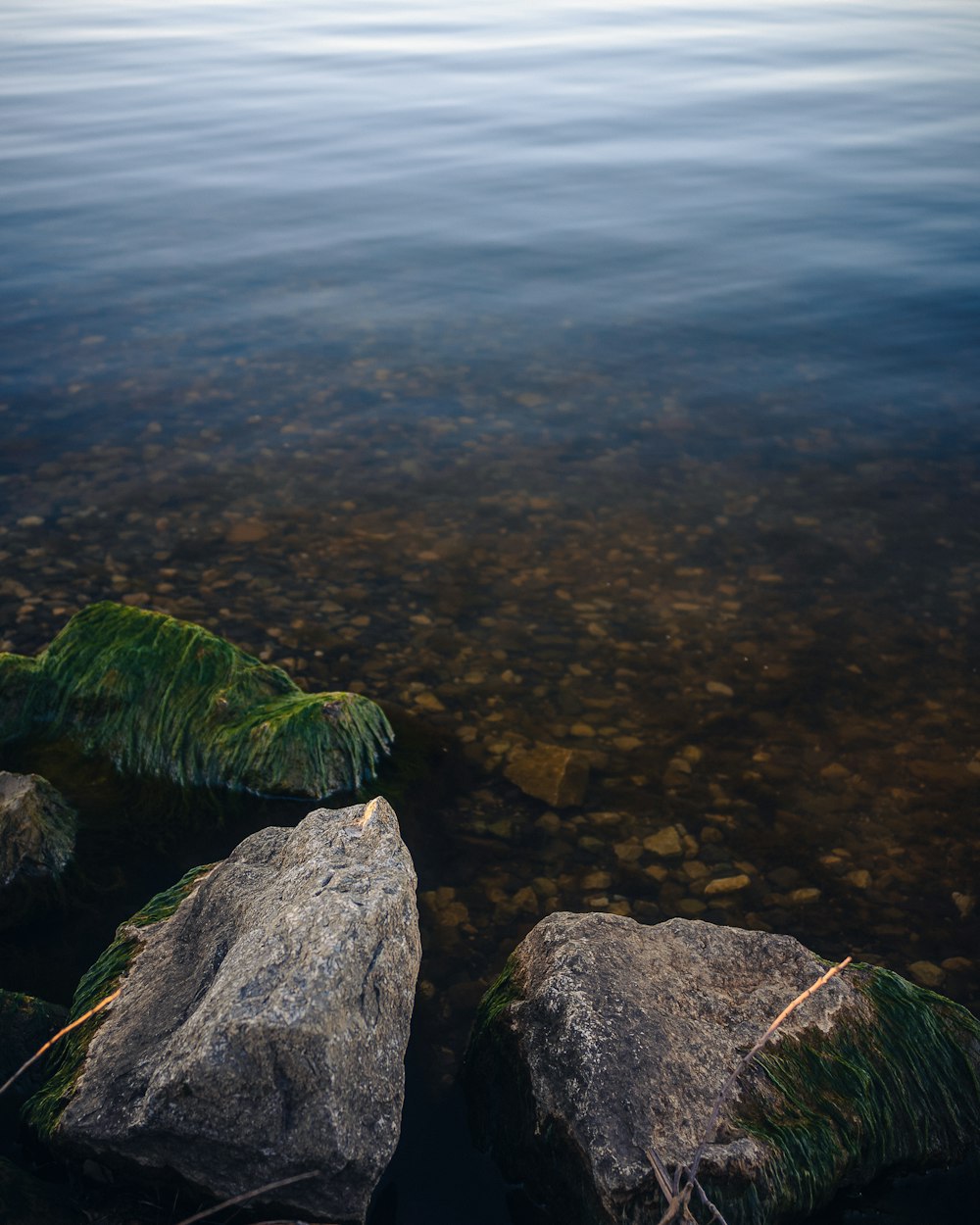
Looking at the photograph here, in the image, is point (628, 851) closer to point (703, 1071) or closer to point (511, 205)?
point (703, 1071)

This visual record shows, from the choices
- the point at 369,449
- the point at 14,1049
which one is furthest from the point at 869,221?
the point at 14,1049

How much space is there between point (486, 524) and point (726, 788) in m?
3.24

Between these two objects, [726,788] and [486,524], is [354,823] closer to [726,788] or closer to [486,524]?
[726,788]

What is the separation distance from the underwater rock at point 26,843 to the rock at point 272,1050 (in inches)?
42.7

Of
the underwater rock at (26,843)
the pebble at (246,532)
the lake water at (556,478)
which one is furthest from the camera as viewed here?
the pebble at (246,532)

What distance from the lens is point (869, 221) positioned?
1458 centimetres

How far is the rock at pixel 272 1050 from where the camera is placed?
128 inches

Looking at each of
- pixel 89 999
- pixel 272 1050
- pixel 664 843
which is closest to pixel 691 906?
pixel 664 843

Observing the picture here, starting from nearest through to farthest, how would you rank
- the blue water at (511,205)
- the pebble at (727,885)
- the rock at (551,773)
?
the pebble at (727,885) → the rock at (551,773) → the blue water at (511,205)

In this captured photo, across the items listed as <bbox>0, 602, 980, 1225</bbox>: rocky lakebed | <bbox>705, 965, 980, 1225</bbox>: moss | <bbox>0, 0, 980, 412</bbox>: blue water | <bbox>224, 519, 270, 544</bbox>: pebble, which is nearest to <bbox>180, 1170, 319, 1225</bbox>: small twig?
<bbox>0, 602, 980, 1225</bbox>: rocky lakebed

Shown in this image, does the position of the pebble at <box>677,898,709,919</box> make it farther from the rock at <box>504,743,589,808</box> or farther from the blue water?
the blue water

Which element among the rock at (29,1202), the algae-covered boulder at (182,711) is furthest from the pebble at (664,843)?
the rock at (29,1202)

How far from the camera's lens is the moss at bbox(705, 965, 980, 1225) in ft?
11.7

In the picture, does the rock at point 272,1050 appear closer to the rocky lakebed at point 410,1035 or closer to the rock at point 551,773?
the rocky lakebed at point 410,1035
